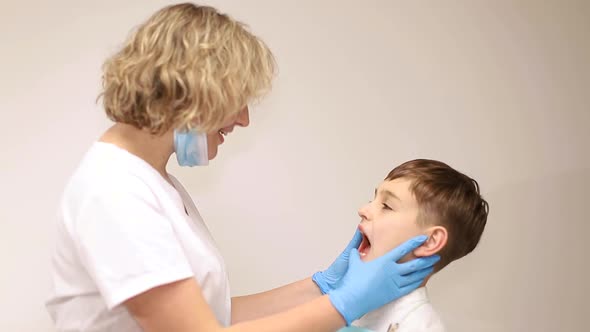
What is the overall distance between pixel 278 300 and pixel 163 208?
0.50 metres

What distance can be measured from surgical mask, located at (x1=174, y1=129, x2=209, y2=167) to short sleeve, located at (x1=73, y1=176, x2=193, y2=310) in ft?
0.53

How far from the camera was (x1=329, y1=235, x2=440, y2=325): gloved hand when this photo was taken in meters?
1.26

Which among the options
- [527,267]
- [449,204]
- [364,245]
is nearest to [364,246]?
[364,245]

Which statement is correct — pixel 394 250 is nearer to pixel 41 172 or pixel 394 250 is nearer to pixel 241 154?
pixel 241 154

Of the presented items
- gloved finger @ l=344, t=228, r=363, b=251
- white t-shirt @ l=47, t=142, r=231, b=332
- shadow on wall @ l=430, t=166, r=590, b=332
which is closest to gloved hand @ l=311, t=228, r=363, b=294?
gloved finger @ l=344, t=228, r=363, b=251

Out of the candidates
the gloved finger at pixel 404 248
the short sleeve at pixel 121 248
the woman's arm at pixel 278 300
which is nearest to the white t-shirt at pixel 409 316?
the gloved finger at pixel 404 248

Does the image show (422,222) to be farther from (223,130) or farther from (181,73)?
(181,73)

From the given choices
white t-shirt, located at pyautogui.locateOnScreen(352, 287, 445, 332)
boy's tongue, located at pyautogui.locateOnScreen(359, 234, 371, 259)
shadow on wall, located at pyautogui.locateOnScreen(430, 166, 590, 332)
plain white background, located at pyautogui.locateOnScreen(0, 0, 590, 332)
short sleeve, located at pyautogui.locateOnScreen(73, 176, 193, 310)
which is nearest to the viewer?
short sleeve, located at pyautogui.locateOnScreen(73, 176, 193, 310)

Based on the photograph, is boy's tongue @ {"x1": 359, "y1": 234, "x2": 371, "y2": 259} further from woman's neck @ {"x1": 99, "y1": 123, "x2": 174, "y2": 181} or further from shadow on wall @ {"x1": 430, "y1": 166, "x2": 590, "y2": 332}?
shadow on wall @ {"x1": 430, "y1": 166, "x2": 590, "y2": 332}

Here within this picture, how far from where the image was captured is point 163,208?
123cm

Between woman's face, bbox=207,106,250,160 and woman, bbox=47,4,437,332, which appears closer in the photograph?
woman, bbox=47,4,437,332

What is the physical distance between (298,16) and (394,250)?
91cm

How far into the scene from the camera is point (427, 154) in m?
2.05

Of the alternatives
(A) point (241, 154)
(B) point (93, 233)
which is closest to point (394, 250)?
(B) point (93, 233)
